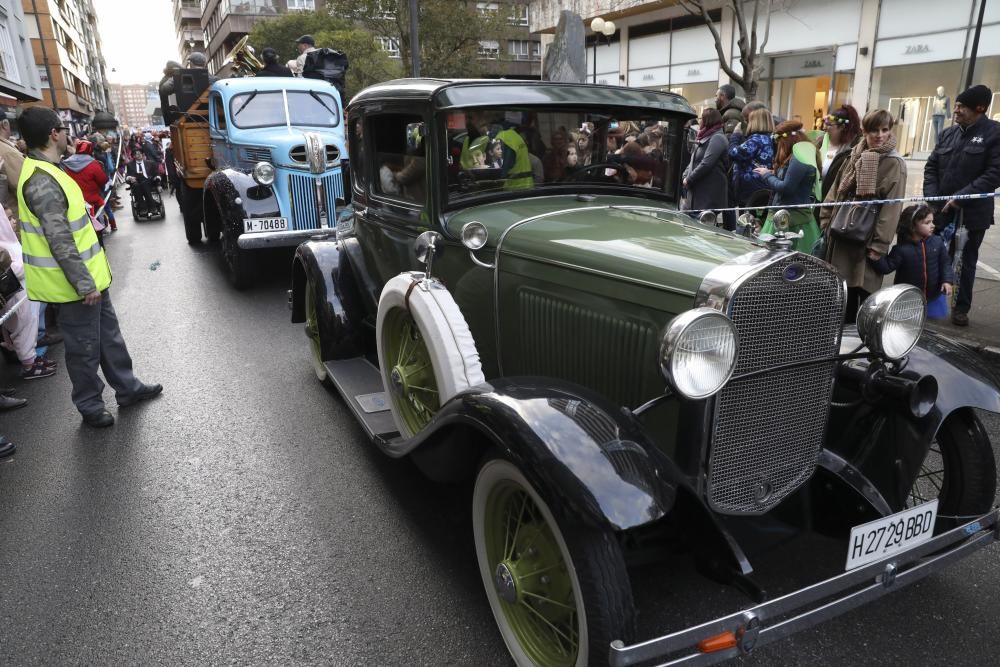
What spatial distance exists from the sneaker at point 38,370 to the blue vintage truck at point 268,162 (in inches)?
91.0

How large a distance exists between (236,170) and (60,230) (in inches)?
191

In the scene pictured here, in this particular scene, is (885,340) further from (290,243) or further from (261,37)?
(261,37)

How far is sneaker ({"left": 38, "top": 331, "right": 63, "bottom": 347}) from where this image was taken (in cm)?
572

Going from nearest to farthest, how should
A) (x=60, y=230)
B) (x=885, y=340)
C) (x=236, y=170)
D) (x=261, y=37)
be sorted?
1. (x=885, y=340)
2. (x=60, y=230)
3. (x=236, y=170)
4. (x=261, y=37)

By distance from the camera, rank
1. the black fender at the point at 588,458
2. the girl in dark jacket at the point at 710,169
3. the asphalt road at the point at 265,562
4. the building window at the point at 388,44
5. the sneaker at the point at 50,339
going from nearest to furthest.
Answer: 1. the black fender at the point at 588,458
2. the asphalt road at the point at 265,562
3. the sneaker at the point at 50,339
4. the girl in dark jacket at the point at 710,169
5. the building window at the point at 388,44

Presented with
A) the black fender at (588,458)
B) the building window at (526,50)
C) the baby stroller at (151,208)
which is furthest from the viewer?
the building window at (526,50)

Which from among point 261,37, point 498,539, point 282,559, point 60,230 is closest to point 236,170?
point 60,230

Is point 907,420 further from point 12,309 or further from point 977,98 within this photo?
point 12,309

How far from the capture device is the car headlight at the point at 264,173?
7.57 meters

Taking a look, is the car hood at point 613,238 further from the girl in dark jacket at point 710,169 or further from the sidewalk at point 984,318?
the girl in dark jacket at point 710,169

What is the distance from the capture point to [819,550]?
2.73 m

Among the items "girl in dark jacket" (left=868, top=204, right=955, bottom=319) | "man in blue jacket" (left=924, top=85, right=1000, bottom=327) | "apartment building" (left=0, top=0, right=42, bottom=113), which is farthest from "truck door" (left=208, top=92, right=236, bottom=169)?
"apartment building" (left=0, top=0, right=42, bottom=113)

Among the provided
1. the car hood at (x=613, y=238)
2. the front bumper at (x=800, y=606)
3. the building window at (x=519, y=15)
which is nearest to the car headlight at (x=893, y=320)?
the car hood at (x=613, y=238)

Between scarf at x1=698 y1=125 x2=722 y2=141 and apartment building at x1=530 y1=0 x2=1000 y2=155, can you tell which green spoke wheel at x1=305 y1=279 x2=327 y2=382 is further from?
apartment building at x1=530 y1=0 x2=1000 y2=155
